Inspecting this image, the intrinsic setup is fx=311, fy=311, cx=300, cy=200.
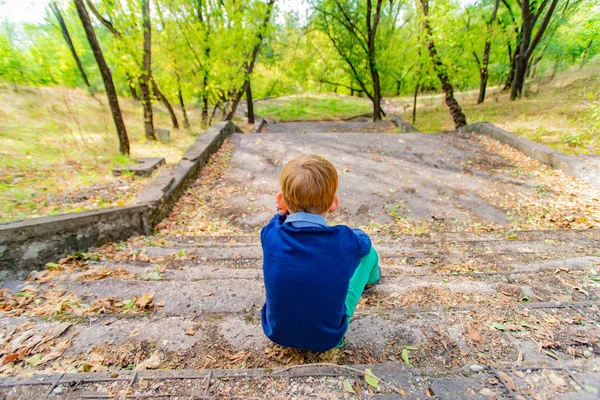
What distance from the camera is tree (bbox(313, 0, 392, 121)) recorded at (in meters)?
13.5

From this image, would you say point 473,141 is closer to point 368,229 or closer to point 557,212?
point 557,212

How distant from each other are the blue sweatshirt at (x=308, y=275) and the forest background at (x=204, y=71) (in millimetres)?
3221

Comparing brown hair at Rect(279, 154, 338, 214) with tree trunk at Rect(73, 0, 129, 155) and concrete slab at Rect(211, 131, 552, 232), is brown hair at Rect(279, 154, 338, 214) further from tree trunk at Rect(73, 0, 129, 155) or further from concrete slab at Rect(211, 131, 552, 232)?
tree trunk at Rect(73, 0, 129, 155)

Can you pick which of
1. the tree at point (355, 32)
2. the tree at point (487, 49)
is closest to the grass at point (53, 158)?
the tree at point (355, 32)

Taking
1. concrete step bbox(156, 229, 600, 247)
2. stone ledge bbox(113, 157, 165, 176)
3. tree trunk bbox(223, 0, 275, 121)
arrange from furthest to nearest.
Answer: tree trunk bbox(223, 0, 275, 121)
stone ledge bbox(113, 157, 165, 176)
concrete step bbox(156, 229, 600, 247)

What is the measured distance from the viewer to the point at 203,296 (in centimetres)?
230

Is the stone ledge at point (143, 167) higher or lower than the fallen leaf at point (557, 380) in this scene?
higher

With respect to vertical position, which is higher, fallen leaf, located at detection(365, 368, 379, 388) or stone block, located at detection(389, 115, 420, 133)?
stone block, located at detection(389, 115, 420, 133)

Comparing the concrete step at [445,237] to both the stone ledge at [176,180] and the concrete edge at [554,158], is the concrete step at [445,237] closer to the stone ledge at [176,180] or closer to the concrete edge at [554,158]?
the stone ledge at [176,180]

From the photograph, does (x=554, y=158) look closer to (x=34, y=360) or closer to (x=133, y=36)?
(x=34, y=360)

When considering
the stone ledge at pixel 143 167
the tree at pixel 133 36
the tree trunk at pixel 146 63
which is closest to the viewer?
the stone ledge at pixel 143 167

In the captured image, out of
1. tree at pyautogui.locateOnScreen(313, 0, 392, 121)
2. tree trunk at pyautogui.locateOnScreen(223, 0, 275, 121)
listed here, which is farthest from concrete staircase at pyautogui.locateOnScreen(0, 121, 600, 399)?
tree at pyautogui.locateOnScreen(313, 0, 392, 121)

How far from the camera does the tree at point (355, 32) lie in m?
13.5

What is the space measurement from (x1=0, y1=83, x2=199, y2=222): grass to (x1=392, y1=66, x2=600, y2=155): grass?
809 cm
